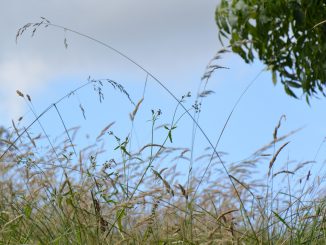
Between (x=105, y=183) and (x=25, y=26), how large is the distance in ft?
3.81

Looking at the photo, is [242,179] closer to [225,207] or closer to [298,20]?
[225,207]

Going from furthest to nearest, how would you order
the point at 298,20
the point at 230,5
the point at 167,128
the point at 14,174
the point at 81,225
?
the point at 230,5, the point at 298,20, the point at 14,174, the point at 167,128, the point at 81,225

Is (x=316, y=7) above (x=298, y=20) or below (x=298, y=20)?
above

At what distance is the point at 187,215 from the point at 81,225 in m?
0.56

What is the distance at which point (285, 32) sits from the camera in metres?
8.59

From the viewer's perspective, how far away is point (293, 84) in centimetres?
779

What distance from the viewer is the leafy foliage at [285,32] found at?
7.61 m

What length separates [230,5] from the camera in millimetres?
7934

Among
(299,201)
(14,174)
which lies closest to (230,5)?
(14,174)

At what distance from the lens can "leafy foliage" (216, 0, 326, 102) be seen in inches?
300

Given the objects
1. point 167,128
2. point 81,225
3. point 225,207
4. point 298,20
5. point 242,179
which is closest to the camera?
point 81,225

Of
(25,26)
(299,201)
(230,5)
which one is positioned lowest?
(299,201)

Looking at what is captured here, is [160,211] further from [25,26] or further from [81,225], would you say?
[25,26]

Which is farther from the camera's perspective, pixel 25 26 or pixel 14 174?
pixel 14 174
